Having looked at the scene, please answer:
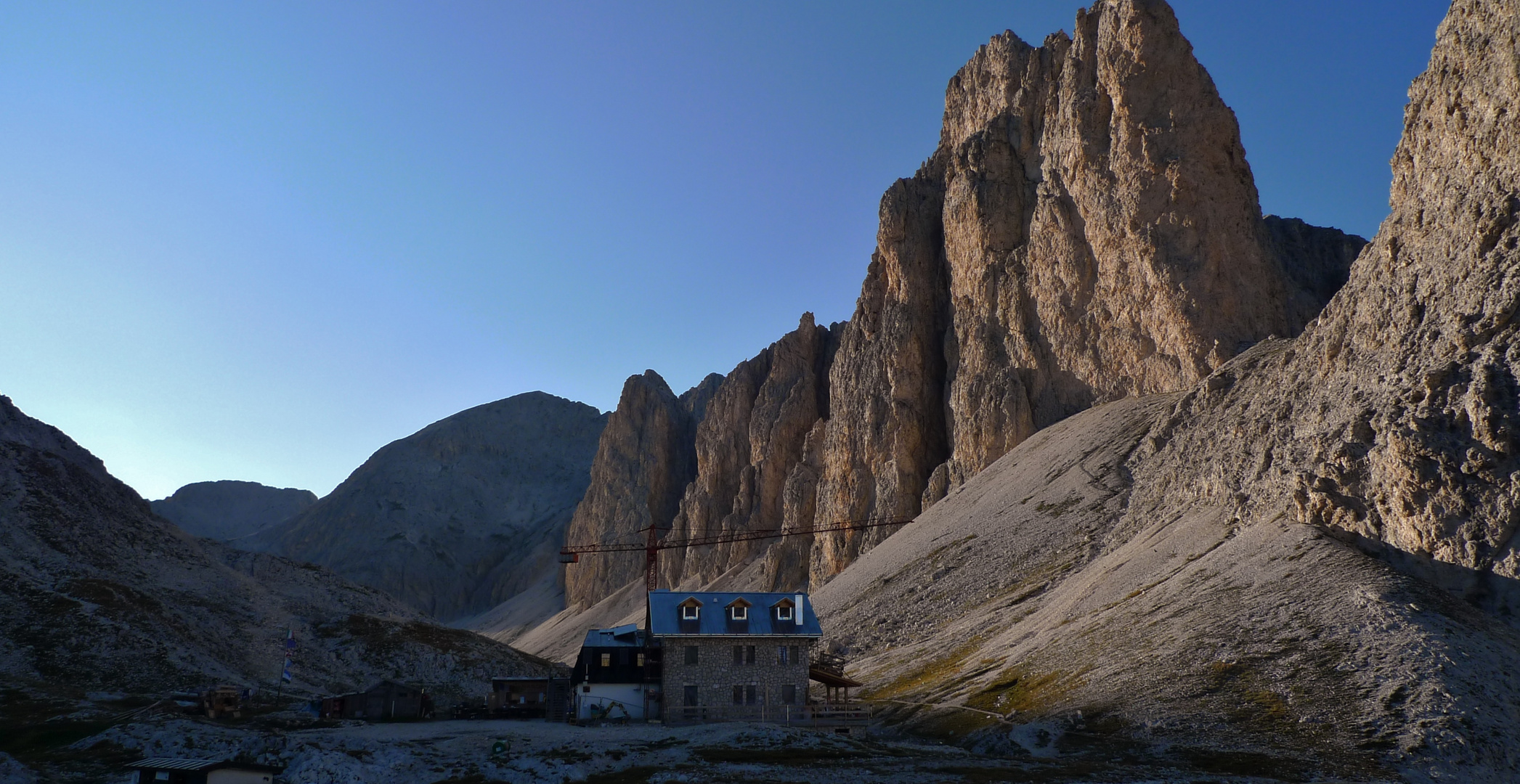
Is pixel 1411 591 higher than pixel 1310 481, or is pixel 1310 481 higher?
pixel 1310 481

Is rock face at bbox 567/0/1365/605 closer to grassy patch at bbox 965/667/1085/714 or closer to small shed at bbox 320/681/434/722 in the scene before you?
grassy patch at bbox 965/667/1085/714

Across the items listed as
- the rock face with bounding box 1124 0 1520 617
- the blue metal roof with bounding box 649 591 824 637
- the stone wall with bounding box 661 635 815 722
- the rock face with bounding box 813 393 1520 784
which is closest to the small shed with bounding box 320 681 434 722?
the blue metal roof with bounding box 649 591 824 637

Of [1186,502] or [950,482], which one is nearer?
[1186,502]

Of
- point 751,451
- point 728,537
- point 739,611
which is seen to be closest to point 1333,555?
point 739,611

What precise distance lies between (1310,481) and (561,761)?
4814cm

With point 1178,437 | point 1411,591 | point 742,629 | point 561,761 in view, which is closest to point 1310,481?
point 1411,591

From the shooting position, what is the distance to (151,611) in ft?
259

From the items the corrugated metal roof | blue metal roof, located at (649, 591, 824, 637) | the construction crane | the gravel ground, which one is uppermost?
the construction crane

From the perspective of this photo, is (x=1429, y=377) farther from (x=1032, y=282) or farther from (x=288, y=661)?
(x=288, y=661)

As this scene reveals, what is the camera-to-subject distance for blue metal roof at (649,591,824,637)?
2373 inches

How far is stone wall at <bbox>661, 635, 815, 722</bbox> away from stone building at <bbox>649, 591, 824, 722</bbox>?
42mm

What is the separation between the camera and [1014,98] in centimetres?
14575

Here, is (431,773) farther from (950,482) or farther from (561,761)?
(950,482)

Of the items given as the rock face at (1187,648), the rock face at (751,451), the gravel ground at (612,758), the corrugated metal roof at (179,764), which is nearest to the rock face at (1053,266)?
the rock face at (751,451)
